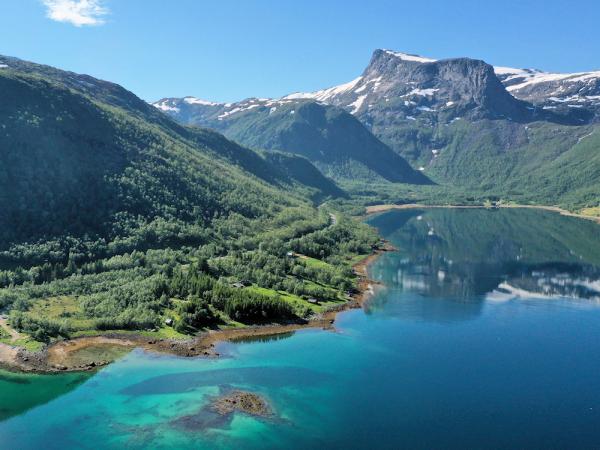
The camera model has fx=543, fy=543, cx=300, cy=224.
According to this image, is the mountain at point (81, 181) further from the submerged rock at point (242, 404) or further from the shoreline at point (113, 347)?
the submerged rock at point (242, 404)

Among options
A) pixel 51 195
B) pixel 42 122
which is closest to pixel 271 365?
pixel 51 195

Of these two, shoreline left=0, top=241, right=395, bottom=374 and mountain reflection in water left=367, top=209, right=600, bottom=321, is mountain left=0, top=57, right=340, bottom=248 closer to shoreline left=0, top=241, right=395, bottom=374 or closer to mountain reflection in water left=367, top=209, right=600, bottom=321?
shoreline left=0, top=241, right=395, bottom=374

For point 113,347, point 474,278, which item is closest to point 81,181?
point 113,347

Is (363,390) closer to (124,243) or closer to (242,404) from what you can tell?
(242,404)

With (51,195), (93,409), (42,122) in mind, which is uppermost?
(42,122)

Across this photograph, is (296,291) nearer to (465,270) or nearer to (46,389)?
(46,389)

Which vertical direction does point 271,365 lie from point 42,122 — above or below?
below

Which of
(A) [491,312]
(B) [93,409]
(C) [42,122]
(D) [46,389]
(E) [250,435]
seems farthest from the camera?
(C) [42,122]

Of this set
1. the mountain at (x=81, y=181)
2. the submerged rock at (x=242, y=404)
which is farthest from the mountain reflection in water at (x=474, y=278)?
the mountain at (x=81, y=181)
